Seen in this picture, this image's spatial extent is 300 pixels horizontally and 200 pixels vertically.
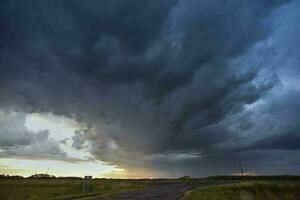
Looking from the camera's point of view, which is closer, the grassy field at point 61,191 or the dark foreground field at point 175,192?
the dark foreground field at point 175,192

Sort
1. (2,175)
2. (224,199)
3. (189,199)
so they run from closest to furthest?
(189,199) < (224,199) < (2,175)

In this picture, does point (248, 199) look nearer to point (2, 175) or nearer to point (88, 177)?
point (88, 177)

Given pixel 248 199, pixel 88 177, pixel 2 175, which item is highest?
pixel 2 175

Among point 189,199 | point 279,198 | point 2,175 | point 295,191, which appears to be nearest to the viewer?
point 189,199

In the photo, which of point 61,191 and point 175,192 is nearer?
point 175,192

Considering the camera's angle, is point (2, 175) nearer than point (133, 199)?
No

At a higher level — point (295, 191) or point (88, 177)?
point (88, 177)

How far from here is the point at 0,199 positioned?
31.7 meters

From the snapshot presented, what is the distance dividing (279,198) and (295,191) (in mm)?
8058

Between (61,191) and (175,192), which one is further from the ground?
(61,191)

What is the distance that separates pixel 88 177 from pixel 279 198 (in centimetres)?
2202

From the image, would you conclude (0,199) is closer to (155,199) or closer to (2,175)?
(155,199)

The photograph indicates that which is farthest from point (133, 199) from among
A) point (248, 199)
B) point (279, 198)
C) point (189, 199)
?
point (279, 198)

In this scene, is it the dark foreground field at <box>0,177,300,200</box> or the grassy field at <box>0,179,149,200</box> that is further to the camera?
the grassy field at <box>0,179,149,200</box>
